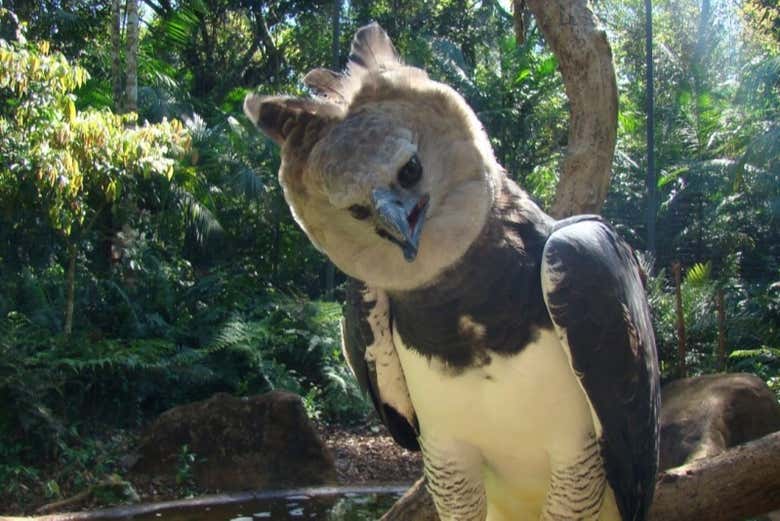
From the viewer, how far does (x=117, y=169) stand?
6.89 meters

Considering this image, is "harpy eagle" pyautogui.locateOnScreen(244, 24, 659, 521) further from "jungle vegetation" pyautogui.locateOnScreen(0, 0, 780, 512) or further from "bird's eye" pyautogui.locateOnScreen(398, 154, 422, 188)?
"jungle vegetation" pyautogui.locateOnScreen(0, 0, 780, 512)

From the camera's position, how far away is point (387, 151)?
1842mm

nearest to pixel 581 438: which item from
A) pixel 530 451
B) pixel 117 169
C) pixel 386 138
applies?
pixel 530 451

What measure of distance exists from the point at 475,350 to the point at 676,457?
128 inches

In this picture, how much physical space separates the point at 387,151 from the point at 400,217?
15 cm

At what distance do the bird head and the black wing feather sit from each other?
274 millimetres

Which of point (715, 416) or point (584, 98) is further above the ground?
point (584, 98)

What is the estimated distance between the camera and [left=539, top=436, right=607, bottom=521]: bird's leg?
2326mm

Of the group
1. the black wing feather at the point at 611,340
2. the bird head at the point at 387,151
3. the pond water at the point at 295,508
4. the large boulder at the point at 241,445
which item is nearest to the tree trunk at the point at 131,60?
the large boulder at the point at 241,445

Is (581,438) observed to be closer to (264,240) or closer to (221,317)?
(221,317)

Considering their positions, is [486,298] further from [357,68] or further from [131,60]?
[131,60]

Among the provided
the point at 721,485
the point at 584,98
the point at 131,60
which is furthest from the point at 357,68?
the point at 131,60

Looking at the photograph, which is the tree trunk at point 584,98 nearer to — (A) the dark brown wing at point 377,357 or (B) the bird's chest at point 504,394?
(A) the dark brown wing at point 377,357

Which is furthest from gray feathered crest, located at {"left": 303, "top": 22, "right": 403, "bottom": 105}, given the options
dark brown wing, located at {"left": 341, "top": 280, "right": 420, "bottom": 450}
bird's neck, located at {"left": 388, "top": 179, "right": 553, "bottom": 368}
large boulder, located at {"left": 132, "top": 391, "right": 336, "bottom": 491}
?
→ large boulder, located at {"left": 132, "top": 391, "right": 336, "bottom": 491}
